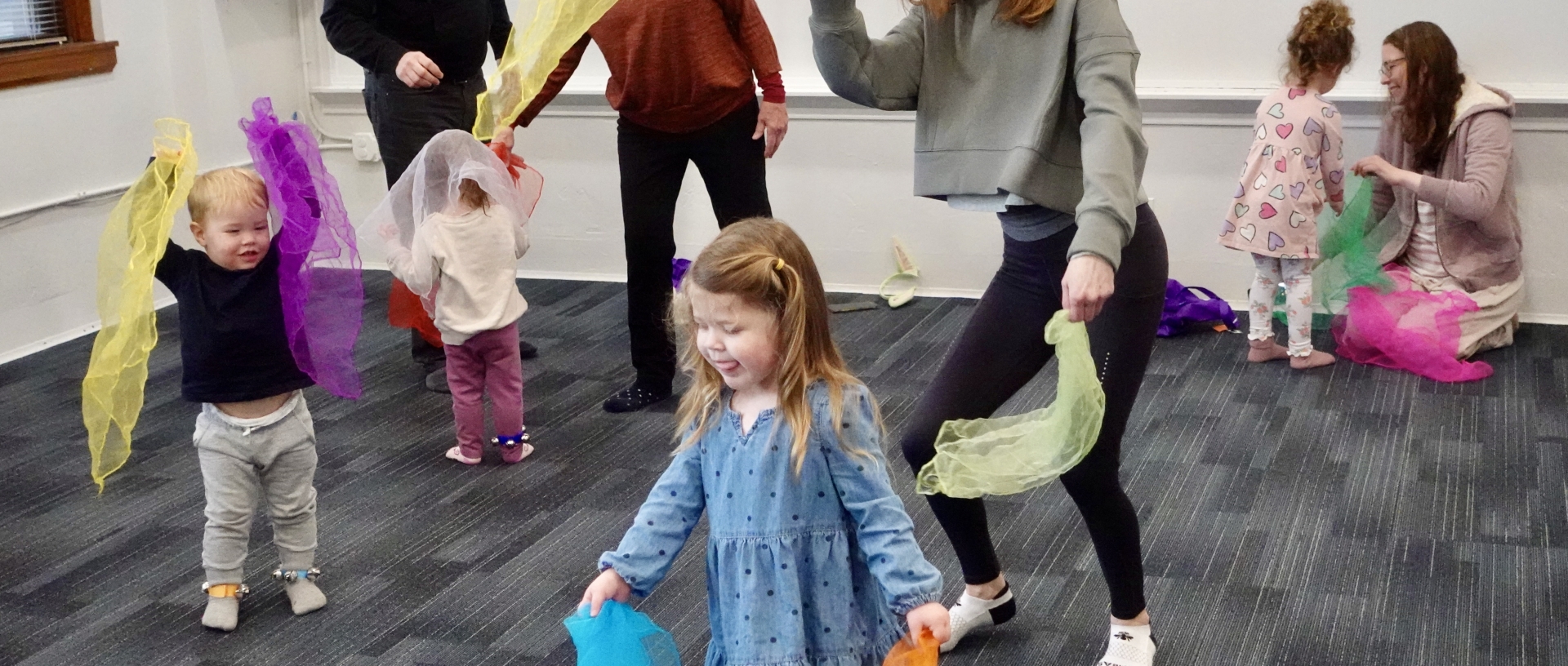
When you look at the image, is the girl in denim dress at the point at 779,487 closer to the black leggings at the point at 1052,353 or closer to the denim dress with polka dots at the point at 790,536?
the denim dress with polka dots at the point at 790,536

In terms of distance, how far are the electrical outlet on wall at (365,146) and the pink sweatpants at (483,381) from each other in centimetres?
248

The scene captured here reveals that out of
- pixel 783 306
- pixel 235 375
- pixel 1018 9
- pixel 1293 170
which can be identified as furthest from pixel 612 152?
pixel 783 306

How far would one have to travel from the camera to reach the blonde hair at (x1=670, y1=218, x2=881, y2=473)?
1.78 m

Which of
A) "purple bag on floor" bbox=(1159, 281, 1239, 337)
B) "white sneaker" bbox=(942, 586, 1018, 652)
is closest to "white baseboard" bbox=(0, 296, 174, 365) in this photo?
"white sneaker" bbox=(942, 586, 1018, 652)

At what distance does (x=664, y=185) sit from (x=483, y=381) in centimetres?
69

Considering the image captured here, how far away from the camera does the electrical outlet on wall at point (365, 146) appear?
579 centimetres

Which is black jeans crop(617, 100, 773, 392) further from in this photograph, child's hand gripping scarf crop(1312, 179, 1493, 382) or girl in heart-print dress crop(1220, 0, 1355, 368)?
child's hand gripping scarf crop(1312, 179, 1493, 382)

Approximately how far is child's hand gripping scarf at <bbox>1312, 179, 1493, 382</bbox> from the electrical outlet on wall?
3.55 metres

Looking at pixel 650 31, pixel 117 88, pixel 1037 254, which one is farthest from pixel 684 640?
pixel 117 88

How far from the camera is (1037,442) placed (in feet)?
6.75

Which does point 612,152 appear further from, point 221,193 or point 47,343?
point 221,193

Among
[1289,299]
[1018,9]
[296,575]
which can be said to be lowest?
[296,575]

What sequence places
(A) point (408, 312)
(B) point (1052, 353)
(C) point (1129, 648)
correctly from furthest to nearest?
(A) point (408, 312) < (C) point (1129, 648) < (B) point (1052, 353)

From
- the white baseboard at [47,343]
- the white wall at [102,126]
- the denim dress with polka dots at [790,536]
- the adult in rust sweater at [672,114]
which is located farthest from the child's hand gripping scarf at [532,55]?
the white wall at [102,126]
